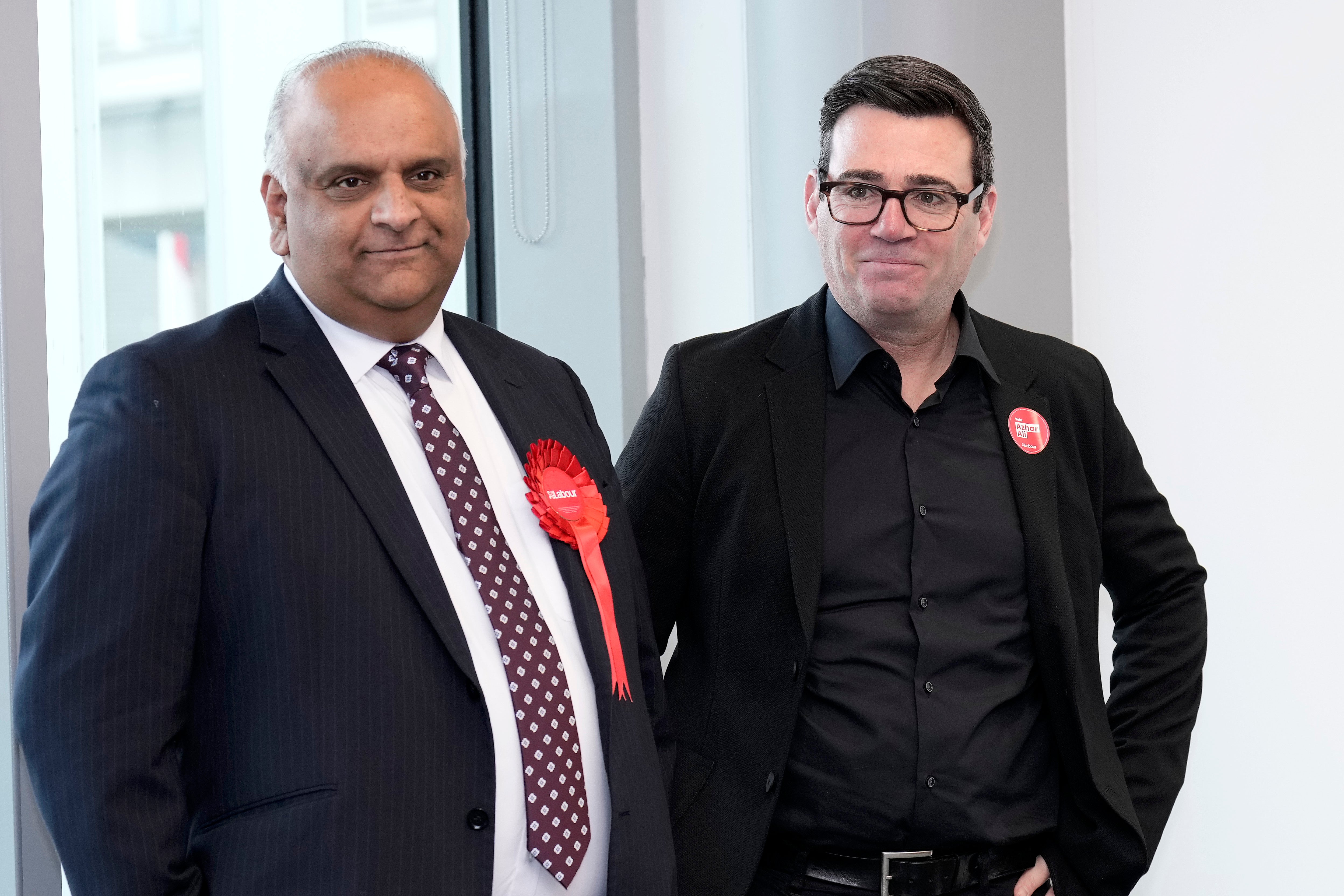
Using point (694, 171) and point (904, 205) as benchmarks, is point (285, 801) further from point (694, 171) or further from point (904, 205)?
point (694, 171)

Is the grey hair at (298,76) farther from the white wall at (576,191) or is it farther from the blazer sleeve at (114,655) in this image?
the white wall at (576,191)

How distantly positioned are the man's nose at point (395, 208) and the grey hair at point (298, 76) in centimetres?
12

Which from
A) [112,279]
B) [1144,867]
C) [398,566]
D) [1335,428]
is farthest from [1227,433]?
[112,279]

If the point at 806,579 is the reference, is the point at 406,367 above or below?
above

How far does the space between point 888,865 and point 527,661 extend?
0.65 meters

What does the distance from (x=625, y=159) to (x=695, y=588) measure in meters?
1.51

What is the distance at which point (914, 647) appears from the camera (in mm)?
1892

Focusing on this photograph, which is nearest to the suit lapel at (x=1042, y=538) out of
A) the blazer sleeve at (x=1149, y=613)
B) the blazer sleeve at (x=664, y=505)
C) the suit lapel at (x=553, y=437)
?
the blazer sleeve at (x=1149, y=613)

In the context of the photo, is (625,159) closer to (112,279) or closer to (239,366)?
(112,279)

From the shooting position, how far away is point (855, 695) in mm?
1886

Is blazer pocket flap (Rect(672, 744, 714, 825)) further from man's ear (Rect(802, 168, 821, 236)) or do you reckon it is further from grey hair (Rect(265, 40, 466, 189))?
grey hair (Rect(265, 40, 466, 189))

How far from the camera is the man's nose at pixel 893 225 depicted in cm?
194

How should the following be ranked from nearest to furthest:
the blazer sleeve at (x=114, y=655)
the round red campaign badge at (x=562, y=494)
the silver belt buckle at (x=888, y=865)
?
1. the blazer sleeve at (x=114, y=655)
2. the round red campaign badge at (x=562, y=494)
3. the silver belt buckle at (x=888, y=865)

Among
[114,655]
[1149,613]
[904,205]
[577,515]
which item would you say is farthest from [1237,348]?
[114,655]
